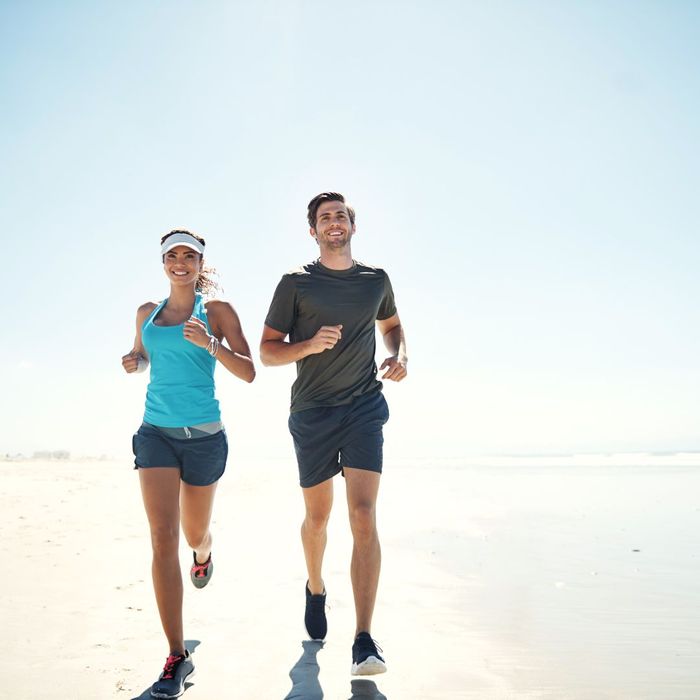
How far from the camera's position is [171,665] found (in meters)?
3.19

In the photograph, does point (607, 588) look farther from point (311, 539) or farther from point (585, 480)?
point (585, 480)

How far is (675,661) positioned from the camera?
3.53m

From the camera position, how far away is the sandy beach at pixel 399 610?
3.29 meters

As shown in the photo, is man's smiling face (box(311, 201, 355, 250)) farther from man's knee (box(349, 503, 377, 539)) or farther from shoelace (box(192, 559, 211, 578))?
shoelace (box(192, 559, 211, 578))

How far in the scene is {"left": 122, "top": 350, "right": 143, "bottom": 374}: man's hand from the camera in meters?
4.25

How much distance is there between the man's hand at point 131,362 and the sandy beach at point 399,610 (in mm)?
1681

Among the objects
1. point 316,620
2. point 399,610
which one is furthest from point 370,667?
point 399,610

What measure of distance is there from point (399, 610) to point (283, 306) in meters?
2.34

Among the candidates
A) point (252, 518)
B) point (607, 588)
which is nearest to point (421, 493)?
point (252, 518)

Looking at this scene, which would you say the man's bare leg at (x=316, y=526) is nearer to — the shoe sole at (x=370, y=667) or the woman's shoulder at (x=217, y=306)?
the shoe sole at (x=370, y=667)

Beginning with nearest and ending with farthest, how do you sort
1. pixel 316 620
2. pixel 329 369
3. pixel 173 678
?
pixel 173 678 → pixel 316 620 → pixel 329 369

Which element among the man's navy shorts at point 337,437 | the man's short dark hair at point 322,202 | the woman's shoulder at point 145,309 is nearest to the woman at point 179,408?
the woman's shoulder at point 145,309

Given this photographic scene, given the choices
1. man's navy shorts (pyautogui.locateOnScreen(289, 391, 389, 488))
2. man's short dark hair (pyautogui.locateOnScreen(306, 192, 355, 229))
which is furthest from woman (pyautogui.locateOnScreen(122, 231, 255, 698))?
man's short dark hair (pyautogui.locateOnScreen(306, 192, 355, 229))

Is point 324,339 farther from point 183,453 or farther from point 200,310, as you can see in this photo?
point 183,453
